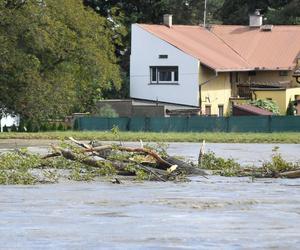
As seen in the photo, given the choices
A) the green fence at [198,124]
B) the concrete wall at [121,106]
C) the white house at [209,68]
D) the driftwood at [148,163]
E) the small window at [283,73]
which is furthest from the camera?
the small window at [283,73]

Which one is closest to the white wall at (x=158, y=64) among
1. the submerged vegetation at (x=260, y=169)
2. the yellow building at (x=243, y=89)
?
the yellow building at (x=243, y=89)

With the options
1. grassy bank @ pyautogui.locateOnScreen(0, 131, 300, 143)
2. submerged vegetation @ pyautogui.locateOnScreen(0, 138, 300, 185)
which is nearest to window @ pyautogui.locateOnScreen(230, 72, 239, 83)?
grassy bank @ pyautogui.locateOnScreen(0, 131, 300, 143)

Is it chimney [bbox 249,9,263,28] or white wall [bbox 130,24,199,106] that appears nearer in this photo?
white wall [bbox 130,24,199,106]

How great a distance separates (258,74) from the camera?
70.7 meters

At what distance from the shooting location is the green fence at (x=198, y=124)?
2159 inches

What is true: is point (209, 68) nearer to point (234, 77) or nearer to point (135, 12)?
point (234, 77)

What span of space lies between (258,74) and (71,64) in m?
23.0

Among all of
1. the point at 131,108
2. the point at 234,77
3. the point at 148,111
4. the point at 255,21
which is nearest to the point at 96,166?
the point at 148,111

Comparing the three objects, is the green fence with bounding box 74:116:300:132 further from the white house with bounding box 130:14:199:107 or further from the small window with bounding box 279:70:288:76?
the small window with bounding box 279:70:288:76

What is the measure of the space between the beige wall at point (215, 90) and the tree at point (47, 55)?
1439cm

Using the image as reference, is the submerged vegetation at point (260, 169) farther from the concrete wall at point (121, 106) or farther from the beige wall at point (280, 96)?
the beige wall at point (280, 96)

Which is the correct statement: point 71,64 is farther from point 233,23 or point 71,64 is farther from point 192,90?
point 233,23

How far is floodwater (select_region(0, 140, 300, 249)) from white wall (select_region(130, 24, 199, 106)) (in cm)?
4343

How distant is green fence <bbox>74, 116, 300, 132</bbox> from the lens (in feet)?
180
